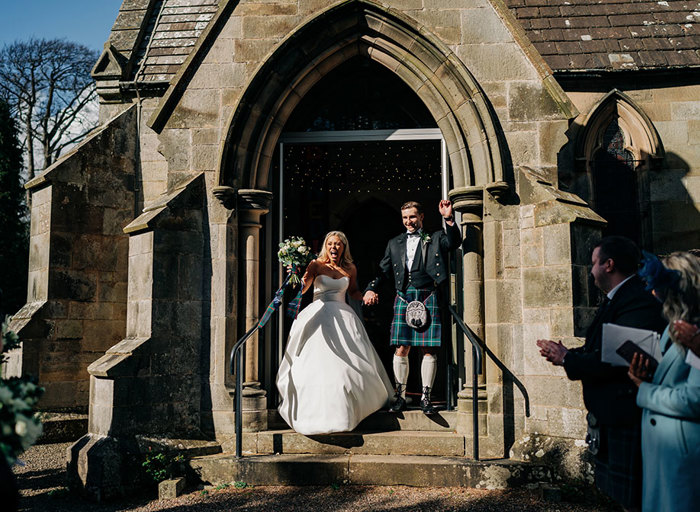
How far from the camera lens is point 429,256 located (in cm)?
693

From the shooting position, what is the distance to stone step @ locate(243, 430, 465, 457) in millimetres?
6445

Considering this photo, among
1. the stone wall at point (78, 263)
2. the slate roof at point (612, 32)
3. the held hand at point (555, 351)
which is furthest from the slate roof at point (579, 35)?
the held hand at point (555, 351)

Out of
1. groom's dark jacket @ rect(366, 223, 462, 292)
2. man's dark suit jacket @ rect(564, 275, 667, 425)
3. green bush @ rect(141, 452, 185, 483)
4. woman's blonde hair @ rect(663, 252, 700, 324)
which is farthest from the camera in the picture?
groom's dark jacket @ rect(366, 223, 462, 292)

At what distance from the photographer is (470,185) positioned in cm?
694

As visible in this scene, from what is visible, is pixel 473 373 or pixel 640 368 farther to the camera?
pixel 473 373

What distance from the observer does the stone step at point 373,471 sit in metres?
5.95

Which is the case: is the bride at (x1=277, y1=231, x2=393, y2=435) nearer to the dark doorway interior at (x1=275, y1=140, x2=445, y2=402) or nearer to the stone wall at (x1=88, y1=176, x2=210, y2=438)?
the stone wall at (x1=88, y1=176, x2=210, y2=438)

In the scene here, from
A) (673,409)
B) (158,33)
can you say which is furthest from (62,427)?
(673,409)

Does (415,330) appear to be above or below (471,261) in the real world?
below

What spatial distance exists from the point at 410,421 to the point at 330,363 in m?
1.09

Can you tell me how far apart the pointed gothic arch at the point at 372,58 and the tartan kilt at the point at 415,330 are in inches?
49.0

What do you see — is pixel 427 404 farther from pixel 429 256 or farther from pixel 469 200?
pixel 469 200

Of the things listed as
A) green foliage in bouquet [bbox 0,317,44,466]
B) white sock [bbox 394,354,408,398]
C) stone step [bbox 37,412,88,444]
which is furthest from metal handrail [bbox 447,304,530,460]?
stone step [bbox 37,412,88,444]

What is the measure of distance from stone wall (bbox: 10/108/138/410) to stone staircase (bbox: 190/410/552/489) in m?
3.31
